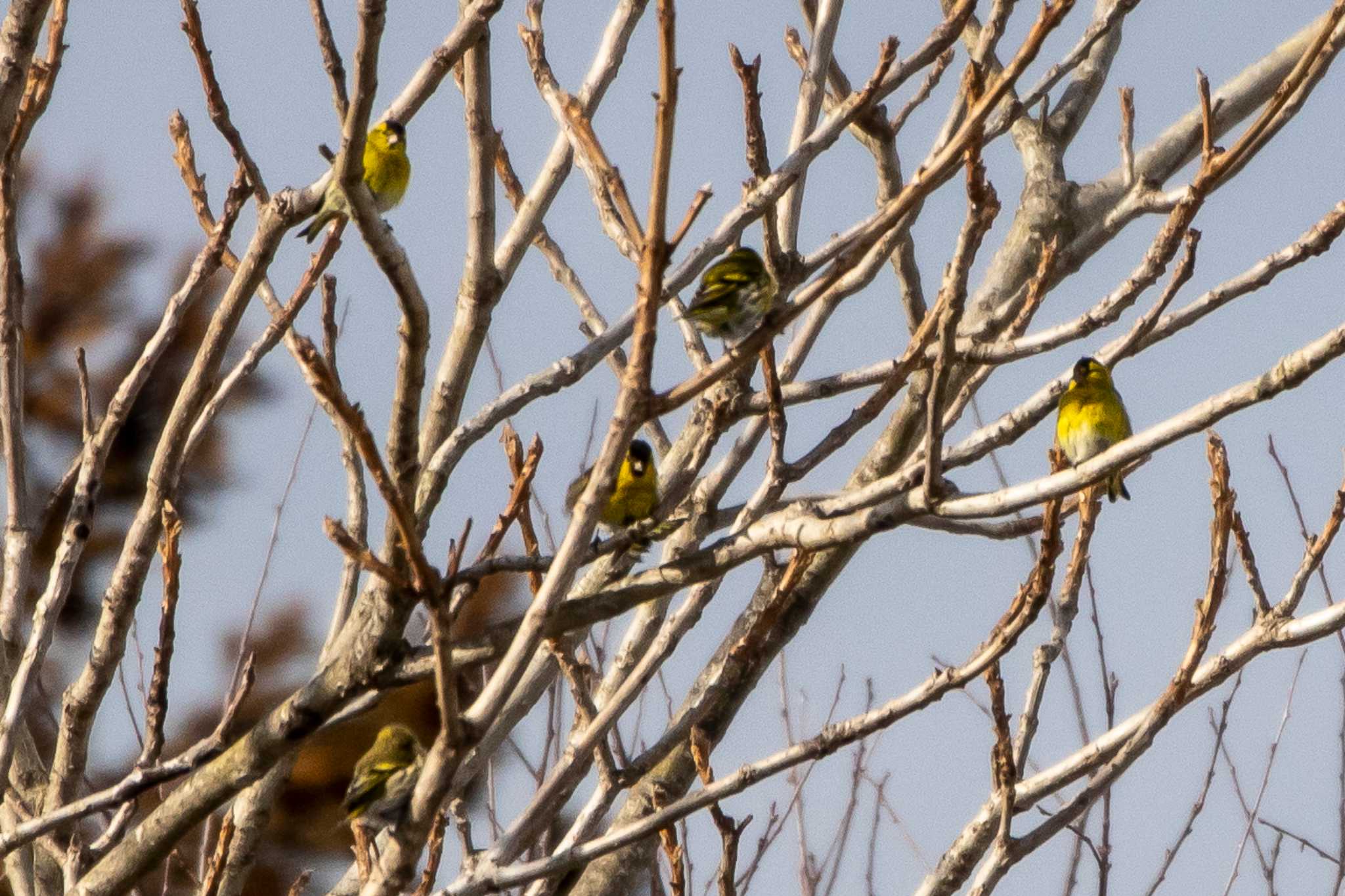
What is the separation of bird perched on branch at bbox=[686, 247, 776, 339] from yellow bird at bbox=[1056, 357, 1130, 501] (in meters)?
1.68

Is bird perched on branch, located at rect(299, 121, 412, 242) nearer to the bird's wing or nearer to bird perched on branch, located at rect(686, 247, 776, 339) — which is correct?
bird perched on branch, located at rect(686, 247, 776, 339)

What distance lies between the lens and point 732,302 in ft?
14.0

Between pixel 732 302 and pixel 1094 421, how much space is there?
76.2 inches

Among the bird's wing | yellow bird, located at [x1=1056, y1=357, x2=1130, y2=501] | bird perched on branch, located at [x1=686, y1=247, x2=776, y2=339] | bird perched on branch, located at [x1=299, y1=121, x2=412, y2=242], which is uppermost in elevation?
bird perched on branch, located at [x1=299, y1=121, x2=412, y2=242]

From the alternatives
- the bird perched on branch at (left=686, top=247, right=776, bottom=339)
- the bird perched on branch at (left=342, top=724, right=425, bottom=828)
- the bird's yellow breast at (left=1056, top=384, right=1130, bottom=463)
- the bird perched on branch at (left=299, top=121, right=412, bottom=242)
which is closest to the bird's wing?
the bird perched on branch at (left=342, top=724, right=425, bottom=828)

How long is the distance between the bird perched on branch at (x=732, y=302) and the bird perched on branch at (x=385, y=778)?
1419 millimetres

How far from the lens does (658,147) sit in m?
1.82

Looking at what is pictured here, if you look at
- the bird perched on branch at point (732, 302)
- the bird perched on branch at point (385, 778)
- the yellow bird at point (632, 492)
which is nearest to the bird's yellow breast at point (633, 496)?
the yellow bird at point (632, 492)

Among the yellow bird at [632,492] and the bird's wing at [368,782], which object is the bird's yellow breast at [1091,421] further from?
the bird's wing at [368,782]

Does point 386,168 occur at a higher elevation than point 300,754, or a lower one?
higher

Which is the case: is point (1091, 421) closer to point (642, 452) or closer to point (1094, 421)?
point (1094, 421)

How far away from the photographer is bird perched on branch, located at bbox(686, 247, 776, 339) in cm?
428

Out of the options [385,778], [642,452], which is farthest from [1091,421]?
[385,778]

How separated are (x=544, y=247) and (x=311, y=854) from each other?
2.39 metres
